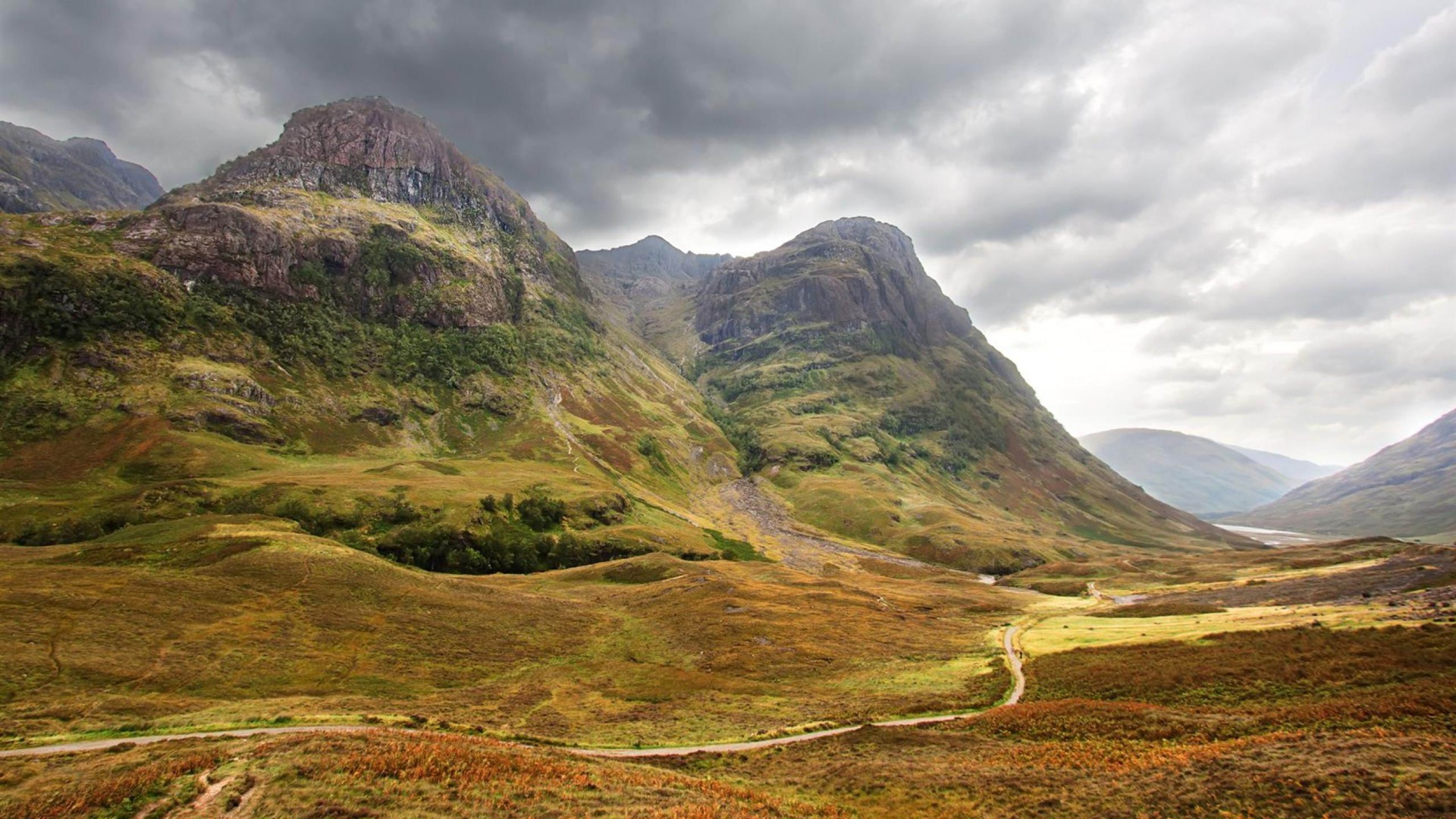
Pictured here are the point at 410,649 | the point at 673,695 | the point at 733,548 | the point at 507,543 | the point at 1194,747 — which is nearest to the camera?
the point at 1194,747

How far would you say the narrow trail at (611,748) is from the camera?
98.2 ft

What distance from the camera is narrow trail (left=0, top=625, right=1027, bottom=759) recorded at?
2992 centimetres

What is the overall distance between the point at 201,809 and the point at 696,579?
272 ft

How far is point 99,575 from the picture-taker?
193 feet

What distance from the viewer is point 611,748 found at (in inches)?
1463

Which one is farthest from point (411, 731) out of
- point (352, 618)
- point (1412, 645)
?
point (1412, 645)

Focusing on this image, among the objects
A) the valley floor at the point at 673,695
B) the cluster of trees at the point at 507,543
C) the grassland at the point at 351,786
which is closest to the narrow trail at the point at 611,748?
the valley floor at the point at 673,695

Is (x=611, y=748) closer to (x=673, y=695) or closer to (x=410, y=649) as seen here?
(x=673, y=695)

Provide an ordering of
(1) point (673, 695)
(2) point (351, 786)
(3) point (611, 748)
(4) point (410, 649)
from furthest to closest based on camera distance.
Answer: (4) point (410, 649), (1) point (673, 695), (3) point (611, 748), (2) point (351, 786)

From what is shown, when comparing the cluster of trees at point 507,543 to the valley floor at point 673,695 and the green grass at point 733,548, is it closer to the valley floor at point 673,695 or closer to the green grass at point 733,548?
the valley floor at point 673,695

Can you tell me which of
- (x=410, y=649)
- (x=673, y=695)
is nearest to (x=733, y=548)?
(x=410, y=649)

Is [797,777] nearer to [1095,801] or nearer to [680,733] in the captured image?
[680,733]

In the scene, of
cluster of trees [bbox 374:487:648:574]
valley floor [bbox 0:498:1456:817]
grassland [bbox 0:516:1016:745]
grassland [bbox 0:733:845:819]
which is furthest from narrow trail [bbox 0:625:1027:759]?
cluster of trees [bbox 374:487:648:574]

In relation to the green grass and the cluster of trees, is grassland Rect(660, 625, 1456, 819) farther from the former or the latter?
the green grass
